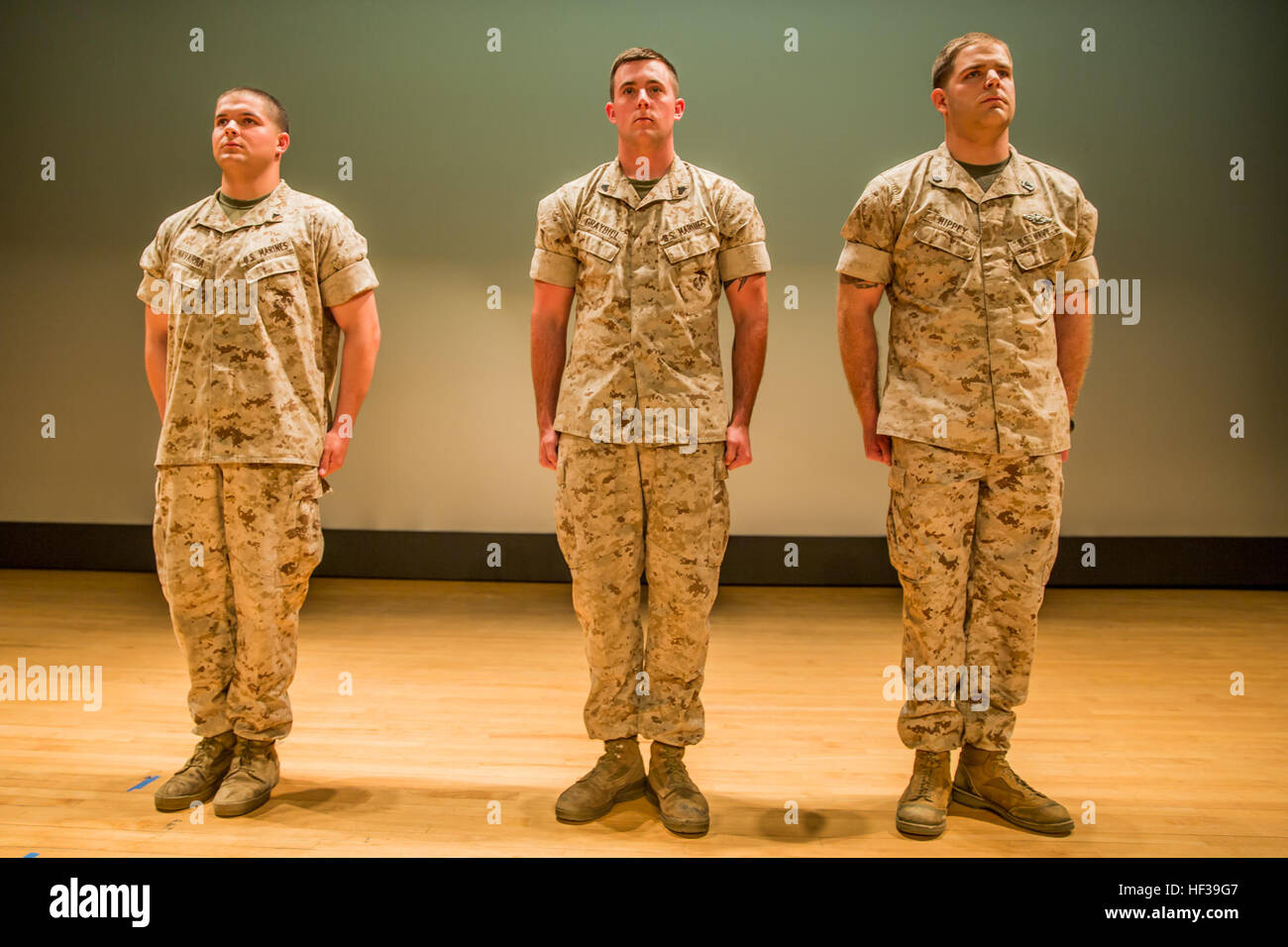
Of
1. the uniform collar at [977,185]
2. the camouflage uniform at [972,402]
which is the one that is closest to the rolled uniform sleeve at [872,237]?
the camouflage uniform at [972,402]

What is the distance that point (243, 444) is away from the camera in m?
2.17

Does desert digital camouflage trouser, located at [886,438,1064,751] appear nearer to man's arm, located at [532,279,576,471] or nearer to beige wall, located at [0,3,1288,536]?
man's arm, located at [532,279,576,471]

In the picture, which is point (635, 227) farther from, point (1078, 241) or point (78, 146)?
point (78, 146)

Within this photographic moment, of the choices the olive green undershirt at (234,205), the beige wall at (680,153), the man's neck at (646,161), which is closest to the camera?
the man's neck at (646,161)

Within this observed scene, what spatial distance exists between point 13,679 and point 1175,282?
5.35 meters

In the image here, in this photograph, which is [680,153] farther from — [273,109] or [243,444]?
[243,444]

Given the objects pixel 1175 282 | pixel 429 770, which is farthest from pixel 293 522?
pixel 1175 282

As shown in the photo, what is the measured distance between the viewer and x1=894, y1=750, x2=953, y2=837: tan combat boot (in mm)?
2092

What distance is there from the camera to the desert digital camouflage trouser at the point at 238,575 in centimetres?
219

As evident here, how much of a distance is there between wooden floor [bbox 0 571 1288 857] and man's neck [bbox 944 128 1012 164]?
1.47 metres

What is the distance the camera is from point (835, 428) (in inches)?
195

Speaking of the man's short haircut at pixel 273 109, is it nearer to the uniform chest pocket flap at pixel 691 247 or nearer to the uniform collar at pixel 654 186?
the uniform collar at pixel 654 186

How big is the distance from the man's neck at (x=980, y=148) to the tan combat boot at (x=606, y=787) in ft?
4.96

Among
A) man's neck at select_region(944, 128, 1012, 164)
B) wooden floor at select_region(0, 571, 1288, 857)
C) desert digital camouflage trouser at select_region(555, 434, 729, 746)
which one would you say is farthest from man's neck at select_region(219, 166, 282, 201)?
man's neck at select_region(944, 128, 1012, 164)
